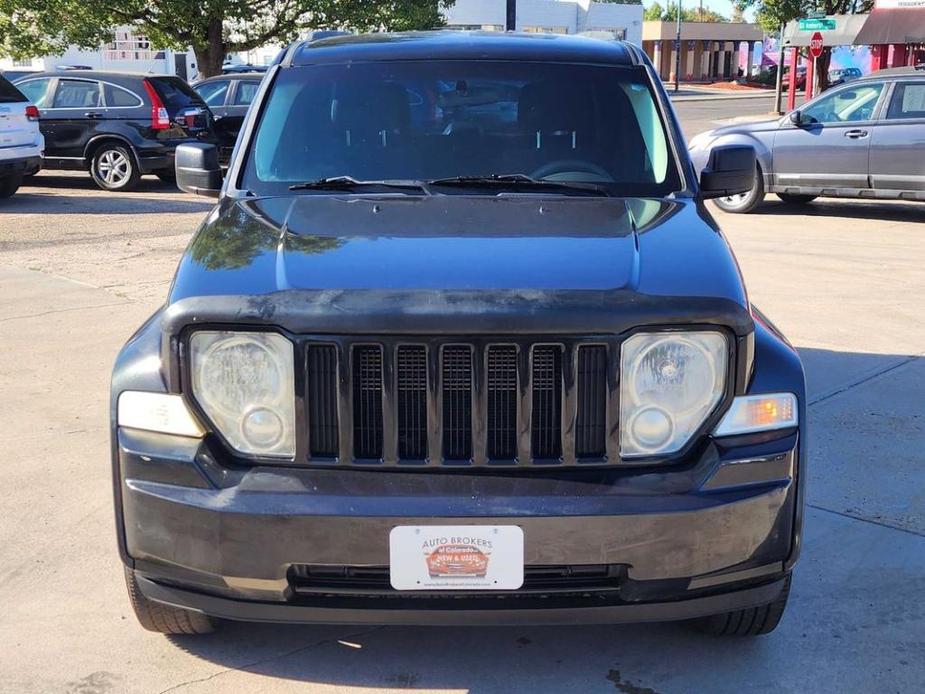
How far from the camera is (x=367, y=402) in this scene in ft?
9.61

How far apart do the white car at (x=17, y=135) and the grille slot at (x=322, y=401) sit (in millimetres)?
12163

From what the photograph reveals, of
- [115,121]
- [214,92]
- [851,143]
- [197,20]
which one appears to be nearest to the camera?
[851,143]

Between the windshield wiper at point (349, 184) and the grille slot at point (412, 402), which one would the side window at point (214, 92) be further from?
the grille slot at point (412, 402)

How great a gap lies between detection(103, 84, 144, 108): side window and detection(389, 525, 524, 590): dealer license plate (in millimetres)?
13966

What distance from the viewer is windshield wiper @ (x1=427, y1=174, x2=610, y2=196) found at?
4.02 meters

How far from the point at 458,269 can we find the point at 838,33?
31938mm

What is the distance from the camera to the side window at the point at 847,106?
13047 millimetres

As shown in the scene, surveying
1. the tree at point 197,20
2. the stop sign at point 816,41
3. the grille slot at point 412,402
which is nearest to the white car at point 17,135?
the tree at point 197,20

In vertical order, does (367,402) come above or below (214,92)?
below

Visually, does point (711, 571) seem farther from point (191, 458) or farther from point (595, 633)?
point (191, 458)

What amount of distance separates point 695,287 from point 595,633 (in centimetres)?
122

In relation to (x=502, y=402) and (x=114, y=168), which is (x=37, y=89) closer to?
(x=114, y=168)

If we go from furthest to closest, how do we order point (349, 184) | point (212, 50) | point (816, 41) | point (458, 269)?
1. point (816, 41)
2. point (212, 50)
3. point (349, 184)
4. point (458, 269)

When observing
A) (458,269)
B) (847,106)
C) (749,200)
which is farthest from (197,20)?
(458,269)
